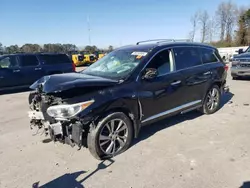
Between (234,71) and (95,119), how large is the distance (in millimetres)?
10272

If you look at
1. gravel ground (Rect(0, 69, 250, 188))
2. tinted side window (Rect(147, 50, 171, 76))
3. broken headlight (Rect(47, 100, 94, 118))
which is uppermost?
tinted side window (Rect(147, 50, 171, 76))

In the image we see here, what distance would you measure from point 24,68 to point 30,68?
27cm

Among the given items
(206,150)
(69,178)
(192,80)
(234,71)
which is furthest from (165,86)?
(234,71)

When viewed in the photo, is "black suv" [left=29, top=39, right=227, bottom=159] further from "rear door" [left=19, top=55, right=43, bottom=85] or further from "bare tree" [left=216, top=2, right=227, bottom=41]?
"bare tree" [left=216, top=2, right=227, bottom=41]

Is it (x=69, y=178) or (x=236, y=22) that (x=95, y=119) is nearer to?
(x=69, y=178)

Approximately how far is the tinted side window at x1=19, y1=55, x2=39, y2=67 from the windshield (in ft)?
24.0

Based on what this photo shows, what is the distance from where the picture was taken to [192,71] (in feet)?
17.7

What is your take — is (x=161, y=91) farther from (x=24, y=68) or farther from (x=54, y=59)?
(x=54, y=59)

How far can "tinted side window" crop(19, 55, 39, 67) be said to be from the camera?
1138 cm

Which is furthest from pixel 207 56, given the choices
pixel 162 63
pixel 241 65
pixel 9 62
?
pixel 9 62

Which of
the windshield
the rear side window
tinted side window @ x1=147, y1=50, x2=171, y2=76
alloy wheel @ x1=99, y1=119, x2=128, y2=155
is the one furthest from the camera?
the rear side window

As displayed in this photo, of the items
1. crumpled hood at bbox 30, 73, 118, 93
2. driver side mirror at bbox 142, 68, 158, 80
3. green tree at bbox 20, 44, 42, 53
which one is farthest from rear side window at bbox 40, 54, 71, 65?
green tree at bbox 20, 44, 42, 53

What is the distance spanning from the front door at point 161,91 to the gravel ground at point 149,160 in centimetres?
51

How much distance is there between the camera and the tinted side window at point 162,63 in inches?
181
